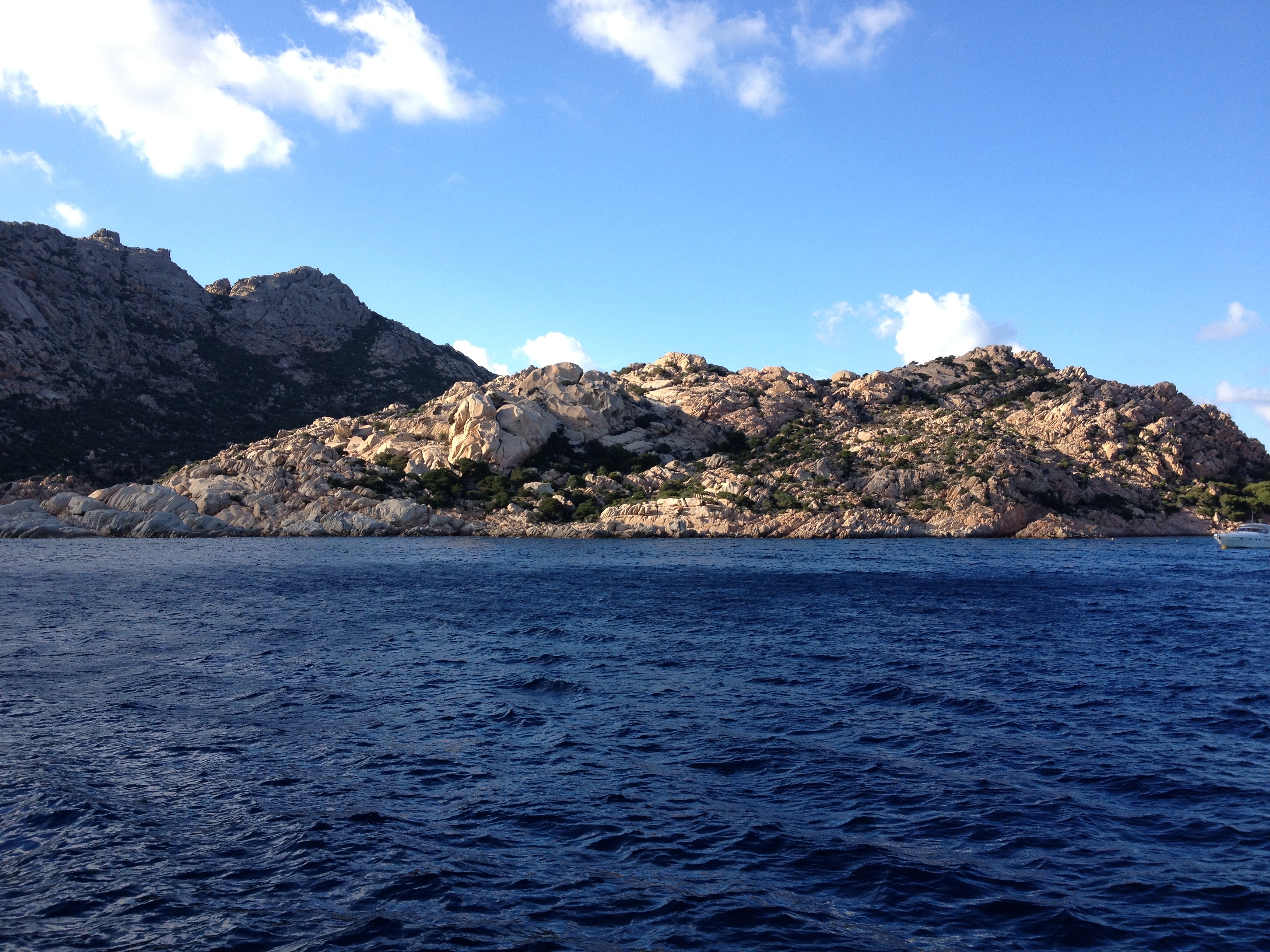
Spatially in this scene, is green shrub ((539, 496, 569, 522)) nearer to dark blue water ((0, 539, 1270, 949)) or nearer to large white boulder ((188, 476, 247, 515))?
large white boulder ((188, 476, 247, 515))

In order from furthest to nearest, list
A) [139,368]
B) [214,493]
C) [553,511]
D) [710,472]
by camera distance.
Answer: [139,368] < [710,472] < [553,511] < [214,493]

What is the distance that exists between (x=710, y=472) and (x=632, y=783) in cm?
10310

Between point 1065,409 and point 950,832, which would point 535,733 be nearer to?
point 950,832

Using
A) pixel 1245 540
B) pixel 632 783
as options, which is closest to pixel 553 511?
pixel 1245 540

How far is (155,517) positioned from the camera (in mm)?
99375

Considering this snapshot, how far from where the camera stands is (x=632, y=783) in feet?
56.2

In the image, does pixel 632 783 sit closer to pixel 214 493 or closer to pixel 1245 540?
pixel 1245 540

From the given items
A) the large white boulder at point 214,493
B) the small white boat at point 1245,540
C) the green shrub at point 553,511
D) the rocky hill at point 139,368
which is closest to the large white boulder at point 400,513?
the green shrub at point 553,511

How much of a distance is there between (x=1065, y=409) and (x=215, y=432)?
14219cm

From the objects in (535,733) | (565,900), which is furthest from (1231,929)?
(535,733)

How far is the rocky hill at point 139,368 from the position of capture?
129 meters

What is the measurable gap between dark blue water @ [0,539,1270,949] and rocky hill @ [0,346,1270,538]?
67.1 metres

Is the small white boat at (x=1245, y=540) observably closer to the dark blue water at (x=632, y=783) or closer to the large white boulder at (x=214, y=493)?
the dark blue water at (x=632, y=783)

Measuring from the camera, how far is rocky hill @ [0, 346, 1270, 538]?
105 m
